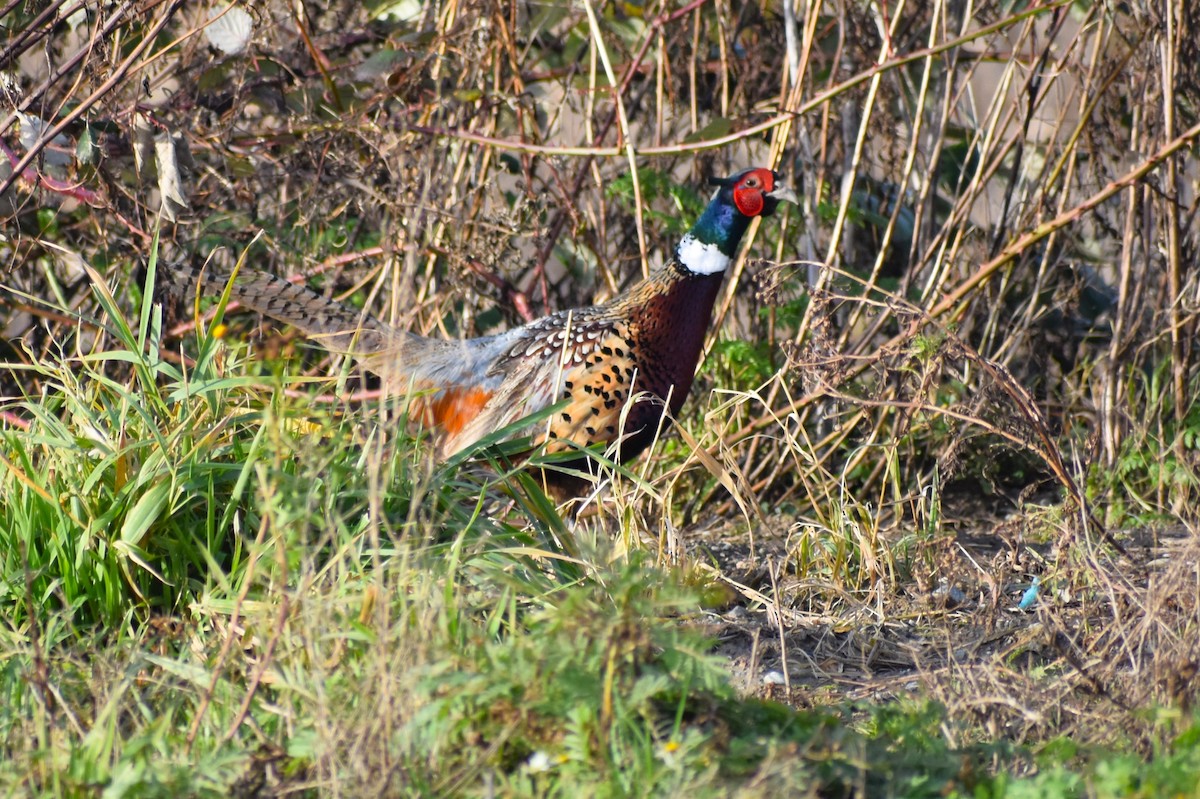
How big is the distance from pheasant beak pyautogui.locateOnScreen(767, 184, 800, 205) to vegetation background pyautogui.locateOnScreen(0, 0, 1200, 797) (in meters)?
0.17

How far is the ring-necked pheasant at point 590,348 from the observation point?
161 inches

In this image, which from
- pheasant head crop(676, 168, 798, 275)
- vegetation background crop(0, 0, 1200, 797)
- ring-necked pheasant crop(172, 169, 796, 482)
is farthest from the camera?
pheasant head crop(676, 168, 798, 275)

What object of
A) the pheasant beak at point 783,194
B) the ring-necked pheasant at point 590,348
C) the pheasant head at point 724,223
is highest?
the pheasant beak at point 783,194

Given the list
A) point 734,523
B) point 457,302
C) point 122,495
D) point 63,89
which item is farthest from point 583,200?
point 122,495

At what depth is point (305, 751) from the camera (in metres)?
1.94

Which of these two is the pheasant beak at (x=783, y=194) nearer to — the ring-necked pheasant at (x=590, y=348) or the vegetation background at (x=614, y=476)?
the ring-necked pheasant at (x=590, y=348)

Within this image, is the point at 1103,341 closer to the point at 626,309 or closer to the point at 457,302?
the point at 626,309

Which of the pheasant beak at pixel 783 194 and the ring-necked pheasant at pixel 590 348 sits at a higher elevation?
the pheasant beak at pixel 783 194

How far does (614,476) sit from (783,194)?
4.11 feet

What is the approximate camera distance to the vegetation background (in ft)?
6.63

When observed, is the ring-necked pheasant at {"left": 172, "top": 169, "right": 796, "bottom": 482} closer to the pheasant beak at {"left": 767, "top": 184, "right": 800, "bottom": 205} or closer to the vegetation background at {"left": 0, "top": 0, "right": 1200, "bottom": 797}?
the pheasant beak at {"left": 767, "top": 184, "right": 800, "bottom": 205}

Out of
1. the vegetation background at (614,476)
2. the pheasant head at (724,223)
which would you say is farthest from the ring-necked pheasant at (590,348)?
the vegetation background at (614,476)

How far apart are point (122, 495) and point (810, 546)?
6.03 ft

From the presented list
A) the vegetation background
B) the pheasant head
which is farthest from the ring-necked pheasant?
the vegetation background
